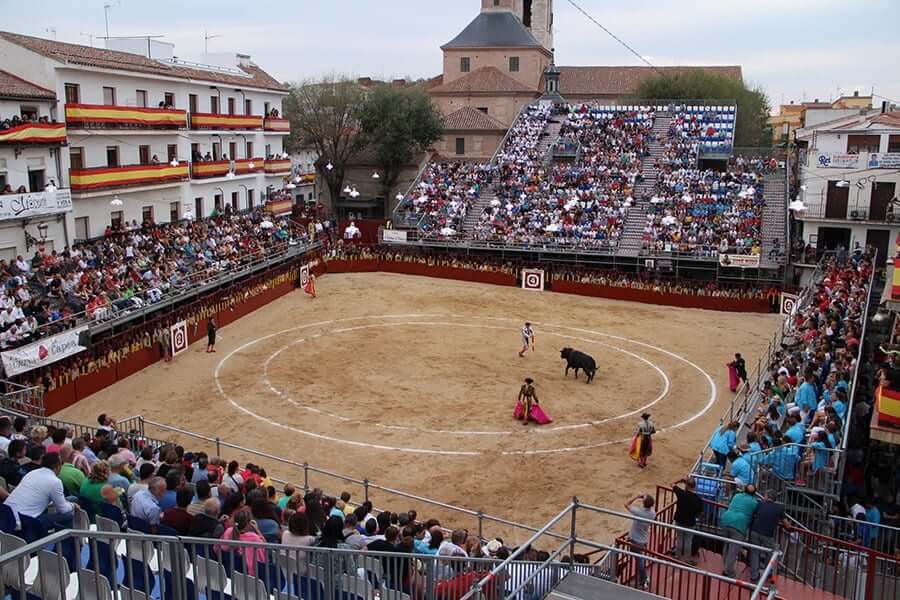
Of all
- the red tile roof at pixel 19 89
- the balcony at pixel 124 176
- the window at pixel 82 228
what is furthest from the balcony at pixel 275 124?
the red tile roof at pixel 19 89

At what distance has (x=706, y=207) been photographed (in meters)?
48.4

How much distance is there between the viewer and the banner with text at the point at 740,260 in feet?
141

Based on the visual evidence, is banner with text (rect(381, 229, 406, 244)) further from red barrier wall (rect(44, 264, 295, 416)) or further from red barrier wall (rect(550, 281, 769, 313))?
red barrier wall (rect(44, 264, 295, 416))

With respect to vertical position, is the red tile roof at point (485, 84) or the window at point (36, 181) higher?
the red tile roof at point (485, 84)

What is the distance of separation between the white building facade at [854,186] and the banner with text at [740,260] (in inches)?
159

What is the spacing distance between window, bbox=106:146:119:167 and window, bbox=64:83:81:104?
2679 millimetres

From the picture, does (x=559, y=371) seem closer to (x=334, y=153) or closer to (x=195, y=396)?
(x=195, y=396)

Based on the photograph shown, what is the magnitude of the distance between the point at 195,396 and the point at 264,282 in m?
14.6

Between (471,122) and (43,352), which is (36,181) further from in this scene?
(471,122)

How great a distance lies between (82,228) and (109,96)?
663cm

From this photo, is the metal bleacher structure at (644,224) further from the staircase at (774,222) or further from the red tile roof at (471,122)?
the red tile roof at (471,122)

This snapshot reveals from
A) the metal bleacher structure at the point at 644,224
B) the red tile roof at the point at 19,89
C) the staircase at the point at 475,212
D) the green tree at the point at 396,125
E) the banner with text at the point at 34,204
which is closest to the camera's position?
the banner with text at the point at 34,204

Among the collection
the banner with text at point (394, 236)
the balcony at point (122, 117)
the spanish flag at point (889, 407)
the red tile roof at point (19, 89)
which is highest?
the red tile roof at point (19, 89)

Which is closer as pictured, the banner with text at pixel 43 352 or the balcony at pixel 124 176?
the banner with text at pixel 43 352
